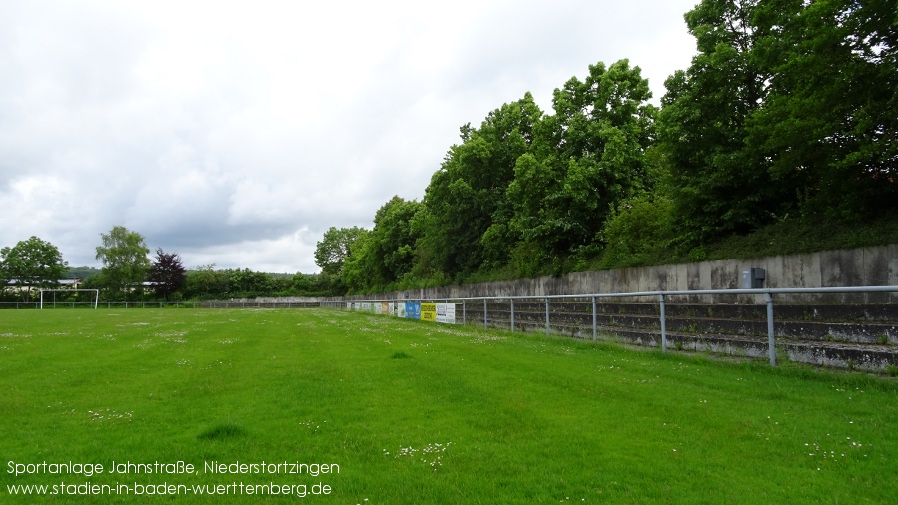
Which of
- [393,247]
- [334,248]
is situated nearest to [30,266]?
[334,248]

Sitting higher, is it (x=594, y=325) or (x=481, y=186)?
(x=481, y=186)

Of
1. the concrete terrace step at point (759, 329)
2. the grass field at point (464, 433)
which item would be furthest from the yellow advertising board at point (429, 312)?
the grass field at point (464, 433)

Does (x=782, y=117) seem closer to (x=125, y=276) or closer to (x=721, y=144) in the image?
(x=721, y=144)

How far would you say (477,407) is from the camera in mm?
6949

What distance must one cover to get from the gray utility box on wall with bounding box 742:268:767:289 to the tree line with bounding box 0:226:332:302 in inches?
4290

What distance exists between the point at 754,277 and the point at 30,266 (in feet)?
400

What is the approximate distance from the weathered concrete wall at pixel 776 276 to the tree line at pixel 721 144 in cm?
62

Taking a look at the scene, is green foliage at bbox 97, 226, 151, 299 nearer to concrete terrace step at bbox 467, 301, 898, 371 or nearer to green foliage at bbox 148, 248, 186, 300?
green foliage at bbox 148, 248, 186, 300

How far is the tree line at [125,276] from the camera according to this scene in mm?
98062

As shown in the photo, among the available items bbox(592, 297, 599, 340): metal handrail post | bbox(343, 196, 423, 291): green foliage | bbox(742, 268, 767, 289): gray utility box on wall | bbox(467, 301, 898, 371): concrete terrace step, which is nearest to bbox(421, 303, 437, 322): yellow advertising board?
bbox(467, 301, 898, 371): concrete terrace step

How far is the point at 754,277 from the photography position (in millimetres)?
12766

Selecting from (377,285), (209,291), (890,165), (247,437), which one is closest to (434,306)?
(890,165)

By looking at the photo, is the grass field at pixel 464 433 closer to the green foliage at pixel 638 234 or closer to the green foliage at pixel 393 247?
the green foliage at pixel 638 234

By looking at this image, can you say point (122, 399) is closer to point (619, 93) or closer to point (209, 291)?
point (619, 93)
